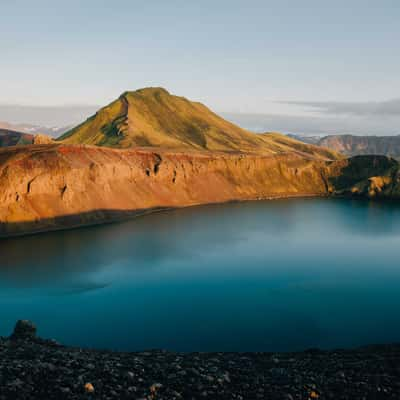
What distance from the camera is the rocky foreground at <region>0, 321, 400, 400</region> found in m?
14.2

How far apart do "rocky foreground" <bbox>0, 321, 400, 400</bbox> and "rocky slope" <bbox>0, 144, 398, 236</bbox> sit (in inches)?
2180

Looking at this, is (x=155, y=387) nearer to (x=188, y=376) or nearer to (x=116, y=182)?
(x=188, y=376)

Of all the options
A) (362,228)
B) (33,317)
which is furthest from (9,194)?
(362,228)

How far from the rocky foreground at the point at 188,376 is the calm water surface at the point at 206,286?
7.36 m

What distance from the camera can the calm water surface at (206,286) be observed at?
3005cm

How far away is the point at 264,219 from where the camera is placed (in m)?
88.0

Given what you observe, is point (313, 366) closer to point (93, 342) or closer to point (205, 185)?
point (93, 342)

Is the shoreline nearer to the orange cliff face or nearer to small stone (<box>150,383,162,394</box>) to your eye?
the orange cliff face

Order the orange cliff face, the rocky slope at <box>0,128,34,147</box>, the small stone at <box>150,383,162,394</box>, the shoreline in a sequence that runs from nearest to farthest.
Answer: the small stone at <box>150,383,162,394</box>
the shoreline
the orange cliff face
the rocky slope at <box>0,128,34,147</box>

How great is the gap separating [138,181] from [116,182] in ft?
27.9

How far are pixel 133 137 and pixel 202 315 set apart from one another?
145m

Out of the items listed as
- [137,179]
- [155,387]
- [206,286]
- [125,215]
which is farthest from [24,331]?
[137,179]

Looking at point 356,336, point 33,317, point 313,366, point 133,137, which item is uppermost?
point 133,137

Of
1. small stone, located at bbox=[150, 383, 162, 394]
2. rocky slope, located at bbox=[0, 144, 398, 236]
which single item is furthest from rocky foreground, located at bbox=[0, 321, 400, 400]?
rocky slope, located at bbox=[0, 144, 398, 236]
